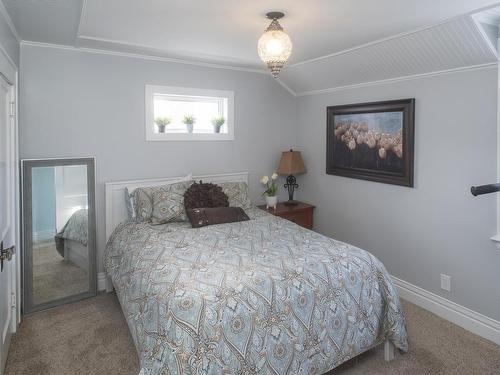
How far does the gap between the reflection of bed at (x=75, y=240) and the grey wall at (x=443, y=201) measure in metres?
2.69

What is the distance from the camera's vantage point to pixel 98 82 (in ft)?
10.7

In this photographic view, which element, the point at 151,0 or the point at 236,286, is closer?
the point at 236,286

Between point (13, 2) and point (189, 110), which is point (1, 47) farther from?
point (189, 110)

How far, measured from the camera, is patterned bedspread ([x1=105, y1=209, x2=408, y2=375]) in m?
1.74

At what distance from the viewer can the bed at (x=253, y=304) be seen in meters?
1.74

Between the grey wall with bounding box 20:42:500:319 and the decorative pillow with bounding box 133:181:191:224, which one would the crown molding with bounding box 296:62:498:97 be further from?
the decorative pillow with bounding box 133:181:191:224

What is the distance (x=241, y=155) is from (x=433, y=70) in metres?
2.11

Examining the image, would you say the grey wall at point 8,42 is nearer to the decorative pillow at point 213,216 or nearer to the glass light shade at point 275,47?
the glass light shade at point 275,47

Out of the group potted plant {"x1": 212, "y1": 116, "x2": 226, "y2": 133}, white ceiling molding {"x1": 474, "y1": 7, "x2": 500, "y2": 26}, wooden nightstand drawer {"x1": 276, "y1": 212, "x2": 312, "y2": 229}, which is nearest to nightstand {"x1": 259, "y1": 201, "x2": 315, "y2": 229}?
wooden nightstand drawer {"x1": 276, "y1": 212, "x2": 312, "y2": 229}

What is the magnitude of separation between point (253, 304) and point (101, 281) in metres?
2.18

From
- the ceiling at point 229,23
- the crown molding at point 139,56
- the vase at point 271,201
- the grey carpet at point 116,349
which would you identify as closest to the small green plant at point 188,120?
the crown molding at point 139,56

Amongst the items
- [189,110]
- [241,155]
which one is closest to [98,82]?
[189,110]

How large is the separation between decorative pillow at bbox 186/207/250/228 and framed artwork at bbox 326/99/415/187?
1.33 meters

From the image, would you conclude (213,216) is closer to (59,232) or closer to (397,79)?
(59,232)
